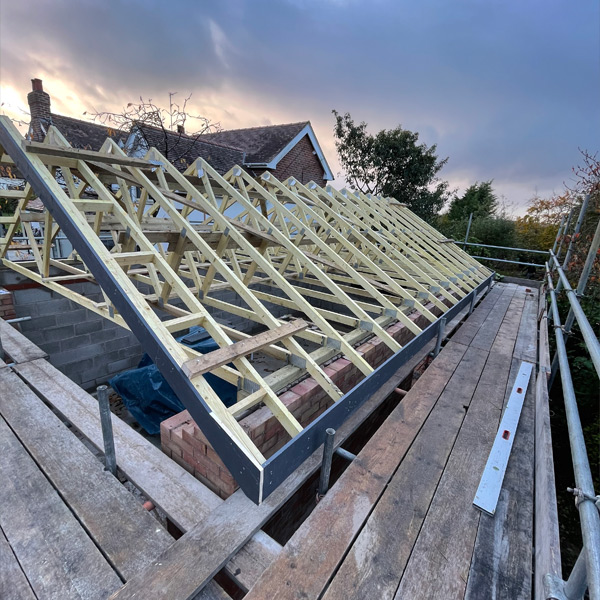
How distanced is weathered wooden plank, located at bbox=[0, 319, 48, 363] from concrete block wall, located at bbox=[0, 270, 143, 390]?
62 centimetres

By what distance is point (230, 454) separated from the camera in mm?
1580

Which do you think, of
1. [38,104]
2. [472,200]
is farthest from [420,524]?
[472,200]

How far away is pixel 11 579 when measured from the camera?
135 centimetres

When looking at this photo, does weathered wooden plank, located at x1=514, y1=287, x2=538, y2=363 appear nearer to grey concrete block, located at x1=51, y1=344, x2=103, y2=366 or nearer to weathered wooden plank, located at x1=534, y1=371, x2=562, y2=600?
weathered wooden plank, located at x1=534, y1=371, x2=562, y2=600

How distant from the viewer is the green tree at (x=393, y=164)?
1334 cm

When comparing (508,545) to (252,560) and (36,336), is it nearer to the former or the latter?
(252,560)

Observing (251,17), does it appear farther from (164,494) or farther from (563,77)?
Result: (164,494)

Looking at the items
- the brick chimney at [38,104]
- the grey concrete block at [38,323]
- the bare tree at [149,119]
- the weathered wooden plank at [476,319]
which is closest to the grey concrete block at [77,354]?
the grey concrete block at [38,323]

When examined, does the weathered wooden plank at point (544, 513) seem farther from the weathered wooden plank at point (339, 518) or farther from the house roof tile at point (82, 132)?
the house roof tile at point (82, 132)

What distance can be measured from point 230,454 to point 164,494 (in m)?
0.53

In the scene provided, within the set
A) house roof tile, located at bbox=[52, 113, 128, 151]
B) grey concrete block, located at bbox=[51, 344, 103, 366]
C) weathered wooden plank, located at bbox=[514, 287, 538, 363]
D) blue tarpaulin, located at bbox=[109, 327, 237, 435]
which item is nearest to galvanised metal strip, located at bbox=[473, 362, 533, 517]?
weathered wooden plank, located at bbox=[514, 287, 538, 363]

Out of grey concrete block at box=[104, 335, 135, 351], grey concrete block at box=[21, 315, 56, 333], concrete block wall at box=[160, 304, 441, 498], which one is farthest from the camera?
Answer: grey concrete block at box=[104, 335, 135, 351]

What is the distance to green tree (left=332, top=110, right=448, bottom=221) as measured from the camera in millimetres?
13336

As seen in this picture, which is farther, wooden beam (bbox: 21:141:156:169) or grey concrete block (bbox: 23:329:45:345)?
grey concrete block (bbox: 23:329:45:345)
